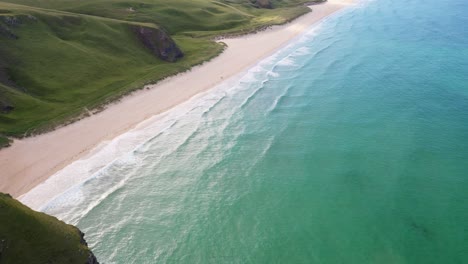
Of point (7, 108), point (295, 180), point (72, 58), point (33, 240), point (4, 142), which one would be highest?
point (72, 58)

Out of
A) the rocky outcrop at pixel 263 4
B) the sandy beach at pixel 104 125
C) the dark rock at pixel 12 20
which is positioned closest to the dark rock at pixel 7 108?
the sandy beach at pixel 104 125

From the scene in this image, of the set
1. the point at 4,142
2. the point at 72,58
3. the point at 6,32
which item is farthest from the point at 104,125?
the point at 6,32

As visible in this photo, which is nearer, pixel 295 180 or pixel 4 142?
pixel 295 180

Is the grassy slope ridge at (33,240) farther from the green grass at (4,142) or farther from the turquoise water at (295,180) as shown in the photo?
the green grass at (4,142)

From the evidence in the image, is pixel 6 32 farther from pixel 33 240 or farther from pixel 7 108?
pixel 33 240

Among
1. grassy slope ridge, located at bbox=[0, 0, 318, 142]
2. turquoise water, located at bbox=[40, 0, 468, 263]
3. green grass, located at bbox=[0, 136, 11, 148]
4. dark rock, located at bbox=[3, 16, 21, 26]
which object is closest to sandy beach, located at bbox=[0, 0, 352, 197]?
green grass, located at bbox=[0, 136, 11, 148]

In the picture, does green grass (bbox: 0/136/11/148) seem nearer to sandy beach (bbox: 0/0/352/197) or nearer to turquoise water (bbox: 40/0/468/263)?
sandy beach (bbox: 0/0/352/197)

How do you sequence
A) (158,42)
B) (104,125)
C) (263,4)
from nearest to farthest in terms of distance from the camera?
(104,125) → (158,42) → (263,4)
